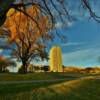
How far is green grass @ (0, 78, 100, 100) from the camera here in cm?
2400

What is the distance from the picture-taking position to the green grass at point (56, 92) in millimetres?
24000

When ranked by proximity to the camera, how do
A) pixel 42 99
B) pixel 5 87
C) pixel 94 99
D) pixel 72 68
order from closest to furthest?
pixel 42 99, pixel 94 99, pixel 5 87, pixel 72 68

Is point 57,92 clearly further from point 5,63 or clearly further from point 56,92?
point 5,63

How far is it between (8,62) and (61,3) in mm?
48766

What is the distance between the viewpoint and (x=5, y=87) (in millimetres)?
29125

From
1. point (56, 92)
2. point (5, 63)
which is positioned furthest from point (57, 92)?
point (5, 63)

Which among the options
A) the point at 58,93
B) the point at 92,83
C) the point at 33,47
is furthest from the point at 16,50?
the point at 58,93

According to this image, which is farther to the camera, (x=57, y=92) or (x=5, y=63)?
(x=5, y=63)

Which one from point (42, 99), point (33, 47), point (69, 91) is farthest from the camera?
point (33, 47)

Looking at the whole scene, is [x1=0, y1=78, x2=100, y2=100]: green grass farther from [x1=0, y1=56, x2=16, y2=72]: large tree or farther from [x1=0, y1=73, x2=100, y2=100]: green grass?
[x1=0, y1=56, x2=16, y2=72]: large tree

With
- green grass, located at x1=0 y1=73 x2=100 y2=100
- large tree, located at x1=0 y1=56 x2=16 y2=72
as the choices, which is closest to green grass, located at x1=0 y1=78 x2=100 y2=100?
green grass, located at x1=0 y1=73 x2=100 y2=100

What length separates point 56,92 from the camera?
26.0 metres

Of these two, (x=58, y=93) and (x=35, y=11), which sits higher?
(x=35, y=11)

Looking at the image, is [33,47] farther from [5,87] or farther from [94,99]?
[94,99]
